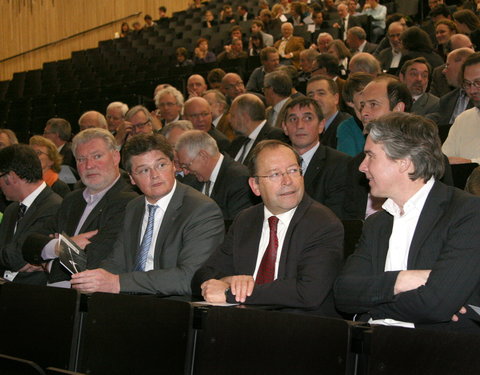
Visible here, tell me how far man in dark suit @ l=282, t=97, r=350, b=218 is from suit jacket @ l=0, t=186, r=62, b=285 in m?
1.59

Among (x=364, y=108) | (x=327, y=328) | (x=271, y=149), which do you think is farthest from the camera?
(x=364, y=108)

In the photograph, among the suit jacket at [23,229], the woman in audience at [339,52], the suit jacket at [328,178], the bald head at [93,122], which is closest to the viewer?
the suit jacket at [328,178]

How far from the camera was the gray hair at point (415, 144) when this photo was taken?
249 centimetres

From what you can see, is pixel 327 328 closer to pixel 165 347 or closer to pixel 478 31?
pixel 165 347

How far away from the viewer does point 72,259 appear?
11.5ft

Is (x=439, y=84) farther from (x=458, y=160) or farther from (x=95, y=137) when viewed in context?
(x=95, y=137)

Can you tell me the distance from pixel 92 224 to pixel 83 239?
0.19m

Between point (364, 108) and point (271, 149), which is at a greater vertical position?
point (364, 108)

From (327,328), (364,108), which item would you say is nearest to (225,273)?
(327,328)

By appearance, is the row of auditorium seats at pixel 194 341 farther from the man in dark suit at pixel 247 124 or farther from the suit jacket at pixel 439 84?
the suit jacket at pixel 439 84

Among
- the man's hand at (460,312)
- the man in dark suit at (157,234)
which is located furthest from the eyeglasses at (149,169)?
the man's hand at (460,312)

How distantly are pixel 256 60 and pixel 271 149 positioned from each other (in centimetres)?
734

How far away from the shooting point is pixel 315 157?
4.19 m

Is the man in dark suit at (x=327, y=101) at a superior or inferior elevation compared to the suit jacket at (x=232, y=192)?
superior
